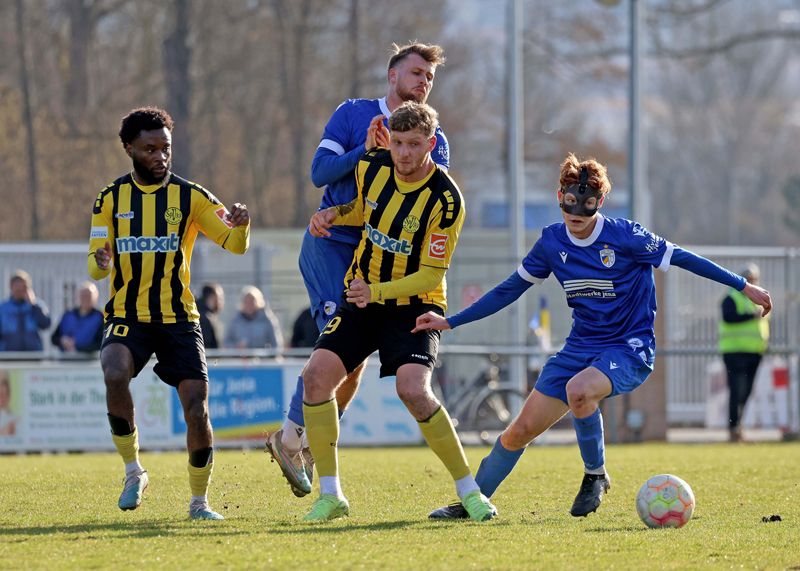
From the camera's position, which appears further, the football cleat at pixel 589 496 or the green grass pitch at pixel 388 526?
the football cleat at pixel 589 496

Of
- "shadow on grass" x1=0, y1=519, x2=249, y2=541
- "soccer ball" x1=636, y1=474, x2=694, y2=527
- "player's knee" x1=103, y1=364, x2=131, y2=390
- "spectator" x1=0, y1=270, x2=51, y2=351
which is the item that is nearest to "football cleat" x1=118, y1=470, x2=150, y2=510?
"shadow on grass" x1=0, y1=519, x2=249, y2=541

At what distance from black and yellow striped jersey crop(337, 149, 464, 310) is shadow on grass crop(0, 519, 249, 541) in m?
1.40

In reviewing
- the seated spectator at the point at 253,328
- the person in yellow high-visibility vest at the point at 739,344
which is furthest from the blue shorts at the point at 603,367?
the person in yellow high-visibility vest at the point at 739,344

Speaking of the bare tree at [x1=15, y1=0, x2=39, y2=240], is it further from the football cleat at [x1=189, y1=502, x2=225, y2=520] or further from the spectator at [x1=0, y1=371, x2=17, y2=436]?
the football cleat at [x1=189, y1=502, x2=225, y2=520]

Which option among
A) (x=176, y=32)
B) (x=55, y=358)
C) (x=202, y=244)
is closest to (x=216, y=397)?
(x=55, y=358)

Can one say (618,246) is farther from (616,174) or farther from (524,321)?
(616,174)

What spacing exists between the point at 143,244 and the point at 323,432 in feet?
4.53

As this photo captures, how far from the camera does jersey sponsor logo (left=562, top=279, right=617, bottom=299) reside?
7.71m

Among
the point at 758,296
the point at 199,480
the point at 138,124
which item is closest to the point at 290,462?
the point at 199,480

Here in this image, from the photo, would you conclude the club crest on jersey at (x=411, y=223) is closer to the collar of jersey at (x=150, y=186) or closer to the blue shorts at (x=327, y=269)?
the blue shorts at (x=327, y=269)

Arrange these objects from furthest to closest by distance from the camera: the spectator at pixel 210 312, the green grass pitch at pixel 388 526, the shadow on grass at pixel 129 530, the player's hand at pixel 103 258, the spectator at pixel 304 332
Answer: the spectator at pixel 304 332, the spectator at pixel 210 312, the player's hand at pixel 103 258, the shadow on grass at pixel 129 530, the green grass pitch at pixel 388 526

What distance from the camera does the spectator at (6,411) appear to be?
15547 millimetres

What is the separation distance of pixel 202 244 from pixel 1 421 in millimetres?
6151

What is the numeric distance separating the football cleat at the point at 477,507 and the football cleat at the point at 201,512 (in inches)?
50.4
